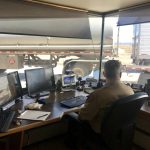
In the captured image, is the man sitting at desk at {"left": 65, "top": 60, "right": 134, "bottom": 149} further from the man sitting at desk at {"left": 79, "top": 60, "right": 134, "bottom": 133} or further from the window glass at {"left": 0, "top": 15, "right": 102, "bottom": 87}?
the window glass at {"left": 0, "top": 15, "right": 102, "bottom": 87}

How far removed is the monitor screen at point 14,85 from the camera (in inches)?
92.7

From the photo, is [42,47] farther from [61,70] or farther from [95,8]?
[95,8]

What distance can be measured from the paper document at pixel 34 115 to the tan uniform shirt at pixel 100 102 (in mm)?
366

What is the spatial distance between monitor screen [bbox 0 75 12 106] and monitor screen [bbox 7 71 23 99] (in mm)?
78

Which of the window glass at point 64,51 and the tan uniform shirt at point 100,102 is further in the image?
the window glass at point 64,51

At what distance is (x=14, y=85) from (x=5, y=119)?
59cm

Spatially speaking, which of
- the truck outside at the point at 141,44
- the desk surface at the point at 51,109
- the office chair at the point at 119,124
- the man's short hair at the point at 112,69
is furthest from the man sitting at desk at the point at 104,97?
the truck outside at the point at 141,44

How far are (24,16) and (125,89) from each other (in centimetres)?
174

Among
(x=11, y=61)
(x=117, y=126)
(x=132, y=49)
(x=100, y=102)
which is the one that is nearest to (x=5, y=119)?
(x=100, y=102)

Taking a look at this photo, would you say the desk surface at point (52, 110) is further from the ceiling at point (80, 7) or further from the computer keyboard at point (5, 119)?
the ceiling at point (80, 7)

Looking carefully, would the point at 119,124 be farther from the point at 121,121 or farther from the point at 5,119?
the point at 5,119

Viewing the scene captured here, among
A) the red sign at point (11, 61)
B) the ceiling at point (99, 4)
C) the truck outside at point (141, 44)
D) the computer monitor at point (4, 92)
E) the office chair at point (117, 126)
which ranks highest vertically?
the ceiling at point (99, 4)

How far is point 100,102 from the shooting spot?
1982 mm

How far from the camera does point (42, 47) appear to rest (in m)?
4.14
